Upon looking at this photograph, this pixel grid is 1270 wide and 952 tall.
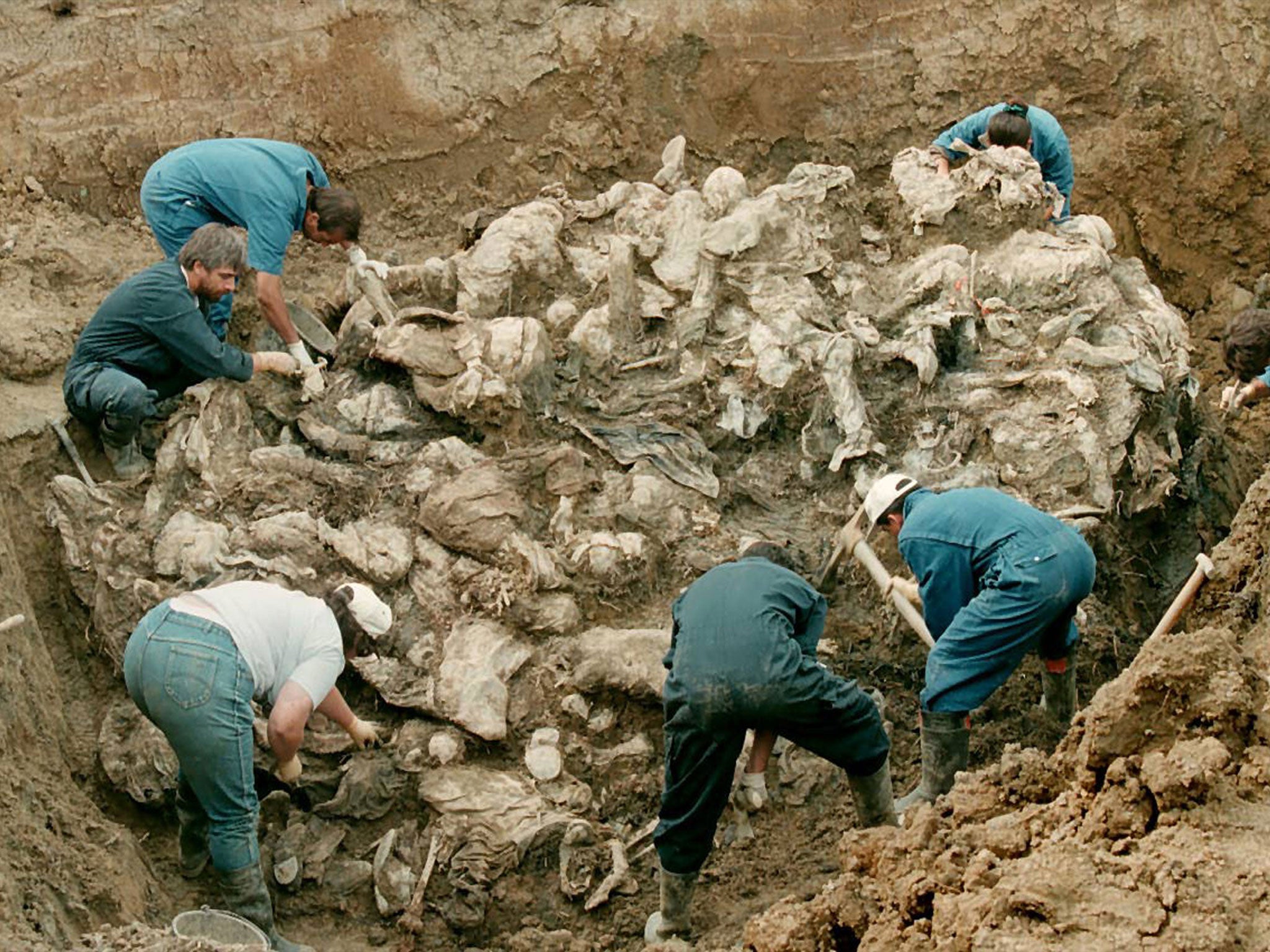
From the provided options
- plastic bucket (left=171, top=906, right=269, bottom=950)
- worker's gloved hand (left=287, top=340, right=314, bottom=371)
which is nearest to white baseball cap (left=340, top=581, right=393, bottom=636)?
plastic bucket (left=171, top=906, right=269, bottom=950)

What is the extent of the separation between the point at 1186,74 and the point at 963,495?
15.5 feet

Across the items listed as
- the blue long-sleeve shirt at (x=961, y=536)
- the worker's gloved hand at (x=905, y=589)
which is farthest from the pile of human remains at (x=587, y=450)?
the blue long-sleeve shirt at (x=961, y=536)

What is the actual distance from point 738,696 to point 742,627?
21 cm

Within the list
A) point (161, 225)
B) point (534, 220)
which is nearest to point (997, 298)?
point (534, 220)

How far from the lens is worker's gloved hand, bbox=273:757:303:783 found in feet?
16.8

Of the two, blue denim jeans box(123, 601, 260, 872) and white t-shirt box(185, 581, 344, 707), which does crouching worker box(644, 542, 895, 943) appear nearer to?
white t-shirt box(185, 581, 344, 707)

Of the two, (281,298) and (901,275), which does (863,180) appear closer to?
(901,275)

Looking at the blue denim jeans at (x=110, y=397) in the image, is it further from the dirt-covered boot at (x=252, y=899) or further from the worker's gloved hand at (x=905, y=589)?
the worker's gloved hand at (x=905, y=589)

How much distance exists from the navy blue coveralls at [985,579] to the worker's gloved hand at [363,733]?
195 centimetres

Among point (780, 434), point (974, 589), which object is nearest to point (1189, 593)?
point (974, 589)

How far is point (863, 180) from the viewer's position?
8.67 meters

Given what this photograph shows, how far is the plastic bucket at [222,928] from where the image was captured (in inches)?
182

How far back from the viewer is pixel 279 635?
491 centimetres

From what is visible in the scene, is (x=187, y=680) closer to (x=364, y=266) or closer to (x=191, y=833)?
(x=191, y=833)
